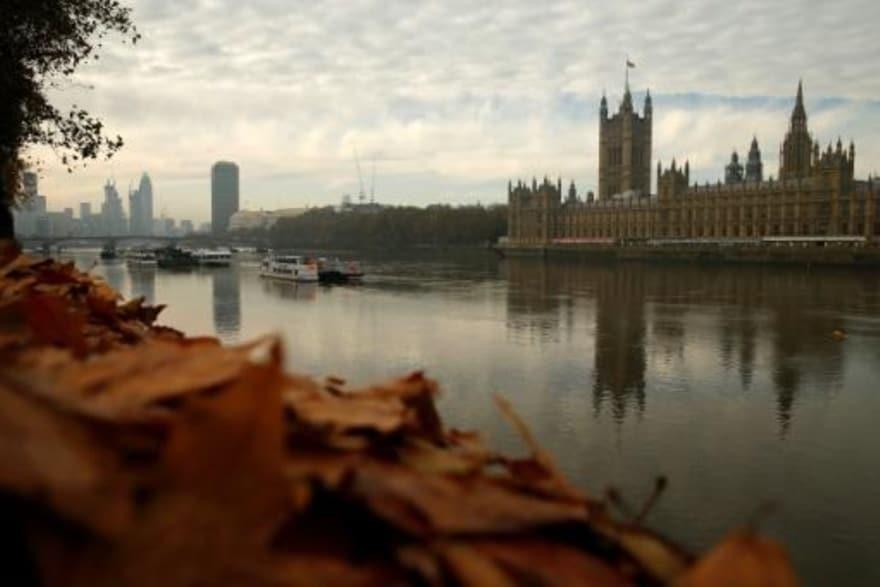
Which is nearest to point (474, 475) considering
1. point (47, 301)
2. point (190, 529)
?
point (190, 529)

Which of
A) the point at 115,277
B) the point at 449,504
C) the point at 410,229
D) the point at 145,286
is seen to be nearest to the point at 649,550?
the point at 449,504

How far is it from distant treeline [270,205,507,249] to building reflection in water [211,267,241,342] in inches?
3327

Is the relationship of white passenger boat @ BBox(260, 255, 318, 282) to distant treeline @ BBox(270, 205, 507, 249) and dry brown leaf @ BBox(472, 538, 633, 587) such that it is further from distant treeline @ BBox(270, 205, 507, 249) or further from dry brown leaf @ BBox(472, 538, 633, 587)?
distant treeline @ BBox(270, 205, 507, 249)

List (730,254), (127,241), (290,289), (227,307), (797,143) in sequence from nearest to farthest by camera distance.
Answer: (227,307) < (290,289) < (730,254) < (797,143) < (127,241)

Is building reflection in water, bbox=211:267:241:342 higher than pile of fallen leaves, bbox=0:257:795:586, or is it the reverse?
pile of fallen leaves, bbox=0:257:795:586

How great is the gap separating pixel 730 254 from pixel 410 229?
76.2 metres

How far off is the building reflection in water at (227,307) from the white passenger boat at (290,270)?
8.55ft

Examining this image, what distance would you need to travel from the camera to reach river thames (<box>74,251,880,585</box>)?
1016 cm

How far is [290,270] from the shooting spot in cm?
5538

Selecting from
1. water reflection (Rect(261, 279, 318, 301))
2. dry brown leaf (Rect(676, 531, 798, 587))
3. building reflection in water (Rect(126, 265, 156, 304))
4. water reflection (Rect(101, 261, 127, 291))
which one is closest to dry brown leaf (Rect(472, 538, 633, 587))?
dry brown leaf (Rect(676, 531, 798, 587))

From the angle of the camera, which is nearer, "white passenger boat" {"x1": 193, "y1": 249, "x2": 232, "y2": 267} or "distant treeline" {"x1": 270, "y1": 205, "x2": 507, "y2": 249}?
"white passenger boat" {"x1": 193, "y1": 249, "x2": 232, "y2": 267}

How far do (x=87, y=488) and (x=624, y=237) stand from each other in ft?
372

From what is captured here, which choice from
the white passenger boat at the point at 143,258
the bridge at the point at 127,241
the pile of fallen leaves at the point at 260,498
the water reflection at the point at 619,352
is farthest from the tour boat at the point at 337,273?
the bridge at the point at 127,241

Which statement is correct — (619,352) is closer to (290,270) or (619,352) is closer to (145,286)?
(290,270)
